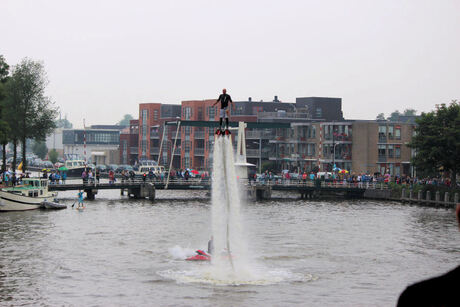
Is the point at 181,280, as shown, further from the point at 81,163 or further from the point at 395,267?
the point at 81,163

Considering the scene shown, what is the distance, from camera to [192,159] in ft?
469

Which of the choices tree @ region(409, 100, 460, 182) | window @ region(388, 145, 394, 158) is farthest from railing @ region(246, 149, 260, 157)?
tree @ region(409, 100, 460, 182)

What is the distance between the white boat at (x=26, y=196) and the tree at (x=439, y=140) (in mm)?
43091

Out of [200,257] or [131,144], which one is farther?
[131,144]

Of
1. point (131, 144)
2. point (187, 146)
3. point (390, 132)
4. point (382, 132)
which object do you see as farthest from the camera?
point (131, 144)

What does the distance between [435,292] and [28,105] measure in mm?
101991

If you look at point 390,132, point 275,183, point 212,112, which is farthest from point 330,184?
point 212,112

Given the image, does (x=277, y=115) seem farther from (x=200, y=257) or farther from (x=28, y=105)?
(x=200, y=257)

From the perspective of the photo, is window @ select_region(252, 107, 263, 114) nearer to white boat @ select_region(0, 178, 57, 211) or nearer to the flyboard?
white boat @ select_region(0, 178, 57, 211)

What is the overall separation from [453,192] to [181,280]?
52.4 metres

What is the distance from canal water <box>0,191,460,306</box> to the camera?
102 ft

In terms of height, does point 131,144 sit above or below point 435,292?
above

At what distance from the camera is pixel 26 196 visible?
71875 millimetres

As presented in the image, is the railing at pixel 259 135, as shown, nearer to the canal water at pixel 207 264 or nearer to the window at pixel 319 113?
the window at pixel 319 113
